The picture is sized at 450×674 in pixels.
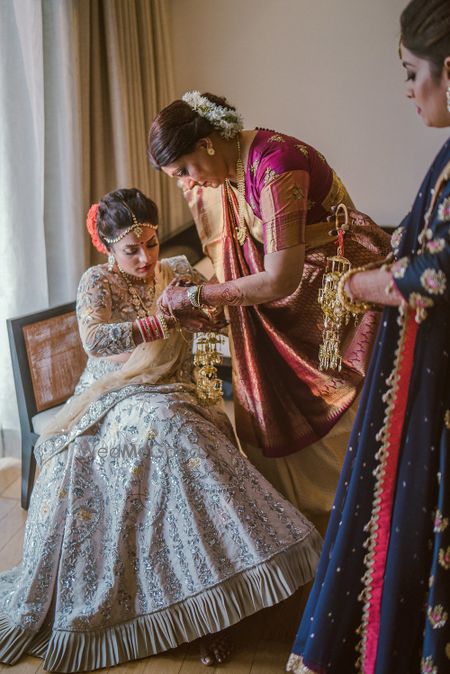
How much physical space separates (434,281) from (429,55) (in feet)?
1.26

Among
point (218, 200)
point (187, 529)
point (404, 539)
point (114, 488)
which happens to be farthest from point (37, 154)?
point (404, 539)

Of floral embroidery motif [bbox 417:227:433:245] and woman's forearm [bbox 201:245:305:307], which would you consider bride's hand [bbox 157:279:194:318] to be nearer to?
woman's forearm [bbox 201:245:305:307]

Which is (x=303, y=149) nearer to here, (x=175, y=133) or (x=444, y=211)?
(x=175, y=133)

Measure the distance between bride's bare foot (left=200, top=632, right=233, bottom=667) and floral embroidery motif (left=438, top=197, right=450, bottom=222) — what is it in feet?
3.99

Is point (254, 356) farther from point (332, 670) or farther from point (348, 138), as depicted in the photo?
point (348, 138)

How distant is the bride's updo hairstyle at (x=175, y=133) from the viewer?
1706 mm

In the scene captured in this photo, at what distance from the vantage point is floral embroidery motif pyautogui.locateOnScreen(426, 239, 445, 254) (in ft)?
3.72

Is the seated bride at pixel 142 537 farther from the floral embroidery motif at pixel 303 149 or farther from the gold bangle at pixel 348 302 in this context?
the gold bangle at pixel 348 302

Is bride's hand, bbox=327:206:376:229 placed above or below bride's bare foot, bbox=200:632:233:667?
above

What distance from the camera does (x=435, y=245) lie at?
114cm

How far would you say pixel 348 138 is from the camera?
10.9 ft

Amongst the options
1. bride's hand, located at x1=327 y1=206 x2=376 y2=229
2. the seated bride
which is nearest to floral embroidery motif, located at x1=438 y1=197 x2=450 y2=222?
bride's hand, located at x1=327 y1=206 x2=376 y2=229

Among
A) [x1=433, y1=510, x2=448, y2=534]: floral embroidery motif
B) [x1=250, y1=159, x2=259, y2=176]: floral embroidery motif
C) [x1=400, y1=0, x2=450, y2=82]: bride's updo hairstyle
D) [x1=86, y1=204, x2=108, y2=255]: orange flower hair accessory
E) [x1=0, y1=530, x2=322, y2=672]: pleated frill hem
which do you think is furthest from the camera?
[x1=86, y1=204, x2=108, y2=255]: orange flower hair accessory

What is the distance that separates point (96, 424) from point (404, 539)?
0.92m
